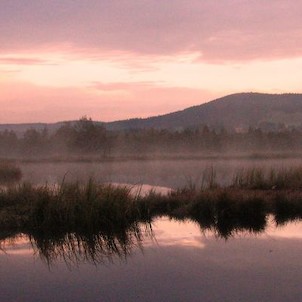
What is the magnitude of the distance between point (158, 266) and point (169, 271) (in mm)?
283

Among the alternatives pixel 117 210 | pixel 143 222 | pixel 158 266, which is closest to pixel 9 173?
pixel 143 222

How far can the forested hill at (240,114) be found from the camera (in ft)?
262

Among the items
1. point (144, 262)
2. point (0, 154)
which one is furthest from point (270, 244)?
point (0, 154)

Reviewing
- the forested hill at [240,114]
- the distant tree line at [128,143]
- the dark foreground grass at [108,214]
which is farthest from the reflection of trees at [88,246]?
the forested hill at [240,114]

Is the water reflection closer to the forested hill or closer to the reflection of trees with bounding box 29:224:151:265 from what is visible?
the reflection of trees with bounding box 29:224:151:265

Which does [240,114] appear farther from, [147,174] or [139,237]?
[139,237]

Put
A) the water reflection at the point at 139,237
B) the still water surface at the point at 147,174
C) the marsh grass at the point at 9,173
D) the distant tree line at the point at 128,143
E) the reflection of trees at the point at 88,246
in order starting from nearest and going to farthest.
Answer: the reflection of trees at the point at 88,246
the water reflection at the point at 139,237
the still water surface at the point at 147,174
the marsh grass at the point at 9,173
the distant tree line at the point at 128,143

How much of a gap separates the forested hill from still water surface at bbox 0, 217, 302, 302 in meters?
68.7

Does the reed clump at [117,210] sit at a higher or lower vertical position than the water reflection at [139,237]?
higher

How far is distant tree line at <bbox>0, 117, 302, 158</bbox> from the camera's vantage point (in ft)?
136

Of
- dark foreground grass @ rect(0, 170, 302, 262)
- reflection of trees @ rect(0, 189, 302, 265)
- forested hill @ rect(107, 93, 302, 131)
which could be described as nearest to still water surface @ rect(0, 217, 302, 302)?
reflection of trees @ rect(0, 189, 302, 265)

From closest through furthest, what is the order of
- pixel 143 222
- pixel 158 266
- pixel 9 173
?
pixel 158 266 < pixel 143 222 < pixel 9 173

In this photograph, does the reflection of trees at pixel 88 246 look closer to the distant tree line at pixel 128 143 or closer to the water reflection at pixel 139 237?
the water reflection at pixel 139 237

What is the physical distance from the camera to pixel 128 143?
44844 mm
